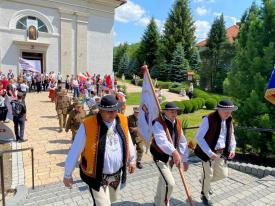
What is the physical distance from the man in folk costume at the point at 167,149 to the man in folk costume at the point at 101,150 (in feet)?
2.79

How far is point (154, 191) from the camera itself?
6.13m

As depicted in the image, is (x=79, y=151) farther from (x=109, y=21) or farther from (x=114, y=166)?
(x=109, y=21)

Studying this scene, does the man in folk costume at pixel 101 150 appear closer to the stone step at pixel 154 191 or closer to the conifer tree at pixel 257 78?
the stone step at pixel 154 191

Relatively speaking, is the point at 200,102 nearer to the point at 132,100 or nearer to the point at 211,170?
the point at 132,100

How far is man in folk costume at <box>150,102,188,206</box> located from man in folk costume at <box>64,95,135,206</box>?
2.79 ft

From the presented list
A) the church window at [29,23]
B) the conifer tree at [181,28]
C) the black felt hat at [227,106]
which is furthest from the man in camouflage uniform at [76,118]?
the conifer tree at [181,28]

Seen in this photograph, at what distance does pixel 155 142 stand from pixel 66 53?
2736cm

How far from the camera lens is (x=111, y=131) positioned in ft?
12.8

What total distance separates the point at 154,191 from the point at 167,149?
189 cm

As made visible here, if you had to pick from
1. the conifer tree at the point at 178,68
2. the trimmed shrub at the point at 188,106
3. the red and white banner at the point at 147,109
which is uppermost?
the conifer tree at the point at 178,68

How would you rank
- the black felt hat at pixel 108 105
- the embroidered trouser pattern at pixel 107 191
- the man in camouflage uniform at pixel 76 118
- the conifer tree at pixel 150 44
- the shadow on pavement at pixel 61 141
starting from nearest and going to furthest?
the black felt hat at pixel 108 105 < the embroidered trouser pattern at pixel 107 191 < the man in camouflage uniform at pixel 76 118 < the shadow on pavement at pixel 61 141 < the conifer tree at pixel 150 44

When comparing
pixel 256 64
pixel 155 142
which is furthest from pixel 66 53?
pixel 155 142

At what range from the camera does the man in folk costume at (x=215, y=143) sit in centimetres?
511

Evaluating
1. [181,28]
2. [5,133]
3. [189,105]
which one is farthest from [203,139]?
[181,28]
